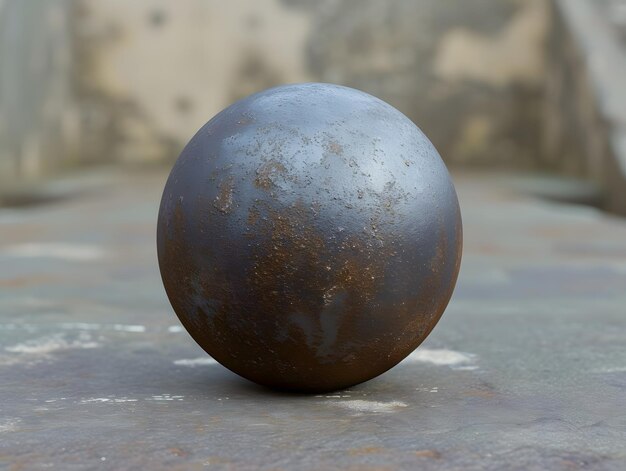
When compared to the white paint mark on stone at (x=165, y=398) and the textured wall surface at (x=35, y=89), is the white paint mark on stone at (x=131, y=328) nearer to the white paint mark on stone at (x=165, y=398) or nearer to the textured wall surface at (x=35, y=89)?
the white paint mark on stone at (x=165, y=398)

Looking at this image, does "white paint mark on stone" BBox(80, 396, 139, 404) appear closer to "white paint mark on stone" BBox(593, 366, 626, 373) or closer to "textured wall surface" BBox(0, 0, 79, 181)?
"white paint mark on stone" BBox(593, 366, 626, 373)

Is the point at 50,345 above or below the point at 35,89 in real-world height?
below

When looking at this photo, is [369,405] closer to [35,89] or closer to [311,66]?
[35,89]

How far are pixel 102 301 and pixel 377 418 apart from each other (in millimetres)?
2213

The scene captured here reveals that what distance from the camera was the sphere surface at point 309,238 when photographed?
9.23 ft

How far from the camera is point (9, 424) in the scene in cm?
281

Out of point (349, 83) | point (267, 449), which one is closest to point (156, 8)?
point (349, 83)

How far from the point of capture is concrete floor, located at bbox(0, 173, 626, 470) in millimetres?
2551

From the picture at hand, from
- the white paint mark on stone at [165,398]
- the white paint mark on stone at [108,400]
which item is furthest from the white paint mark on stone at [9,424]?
the white paint mark on stone at [165,398]

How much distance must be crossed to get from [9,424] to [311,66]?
966 cm

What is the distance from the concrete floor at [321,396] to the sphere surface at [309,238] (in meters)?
0.19

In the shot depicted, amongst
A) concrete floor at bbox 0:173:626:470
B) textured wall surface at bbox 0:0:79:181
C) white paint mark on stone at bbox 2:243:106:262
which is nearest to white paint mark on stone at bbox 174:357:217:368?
concrete floor at bbox 0:173:626:470

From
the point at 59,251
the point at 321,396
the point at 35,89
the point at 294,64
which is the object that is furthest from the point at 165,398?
the point at 294,64

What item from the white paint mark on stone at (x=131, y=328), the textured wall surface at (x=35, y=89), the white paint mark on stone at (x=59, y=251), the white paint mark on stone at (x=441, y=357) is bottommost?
the white paint mark on stone at (x=441, y=357)
